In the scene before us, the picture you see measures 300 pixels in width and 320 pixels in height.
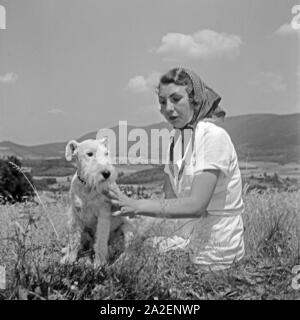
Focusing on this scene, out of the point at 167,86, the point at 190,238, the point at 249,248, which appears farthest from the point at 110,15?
the point at 249,248

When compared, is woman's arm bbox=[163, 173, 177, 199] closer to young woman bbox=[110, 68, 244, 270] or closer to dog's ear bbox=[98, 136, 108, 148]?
young woman bbox=[110, 68, 244, 270]

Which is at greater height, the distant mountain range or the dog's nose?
the distant mountain range

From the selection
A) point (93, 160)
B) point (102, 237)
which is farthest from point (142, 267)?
point (93, 160)

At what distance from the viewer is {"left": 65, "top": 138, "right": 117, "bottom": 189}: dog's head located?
1.81 metres

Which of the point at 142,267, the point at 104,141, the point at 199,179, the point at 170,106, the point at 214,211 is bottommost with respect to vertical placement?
the point at 142,267

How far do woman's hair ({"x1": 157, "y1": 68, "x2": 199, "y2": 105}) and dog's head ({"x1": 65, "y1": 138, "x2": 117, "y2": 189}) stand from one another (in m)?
0.30

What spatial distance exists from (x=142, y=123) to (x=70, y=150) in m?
0.28

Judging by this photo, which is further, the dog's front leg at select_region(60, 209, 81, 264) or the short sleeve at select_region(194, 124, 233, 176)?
the dog's front leg at select_region(60, 209, 81, 264)

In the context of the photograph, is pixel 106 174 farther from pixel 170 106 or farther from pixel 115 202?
pixel 170 106

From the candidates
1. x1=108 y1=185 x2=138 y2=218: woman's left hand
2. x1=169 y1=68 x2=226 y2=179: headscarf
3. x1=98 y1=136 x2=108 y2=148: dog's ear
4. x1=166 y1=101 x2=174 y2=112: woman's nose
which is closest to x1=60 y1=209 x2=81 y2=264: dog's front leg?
x1=108 y1=185 x2=138 y2=218: woman's left hand

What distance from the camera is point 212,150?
1.78m

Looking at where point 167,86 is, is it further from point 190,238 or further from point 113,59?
point 190,238

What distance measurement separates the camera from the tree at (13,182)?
1.95 m

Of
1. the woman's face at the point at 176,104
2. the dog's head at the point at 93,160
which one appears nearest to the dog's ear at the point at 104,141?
the dog's head at the point at 93,160
